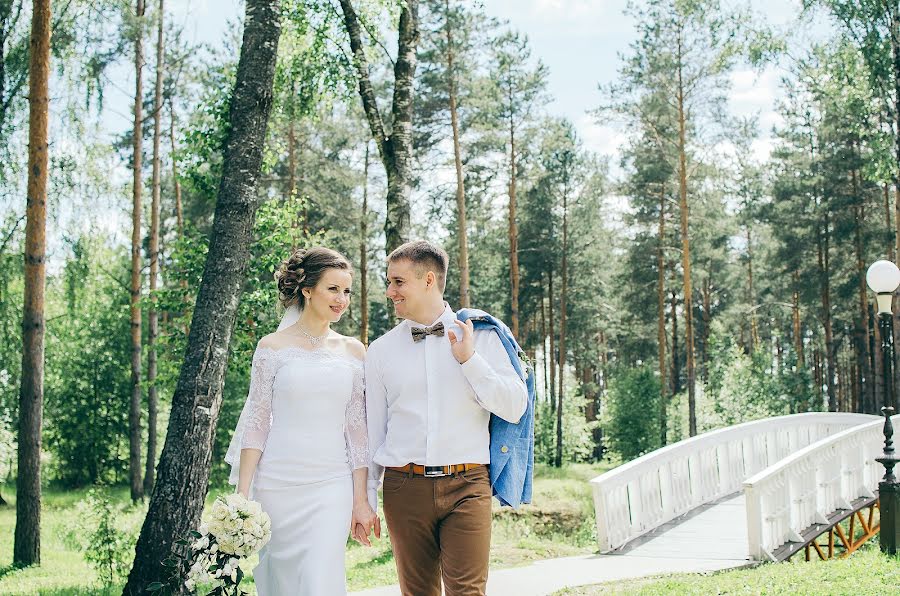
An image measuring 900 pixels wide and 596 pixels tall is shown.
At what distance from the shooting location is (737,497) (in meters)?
13.6

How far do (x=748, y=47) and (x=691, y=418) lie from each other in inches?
409

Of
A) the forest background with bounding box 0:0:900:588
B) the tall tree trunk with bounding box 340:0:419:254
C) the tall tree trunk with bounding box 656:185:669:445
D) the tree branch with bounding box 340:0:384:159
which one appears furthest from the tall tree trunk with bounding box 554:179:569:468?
the tall tree trunk with bounding box 340:0:419:254

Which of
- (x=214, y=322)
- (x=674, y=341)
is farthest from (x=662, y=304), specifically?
(x=214, y=322)

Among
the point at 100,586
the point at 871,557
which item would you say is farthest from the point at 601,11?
the point at 100,586

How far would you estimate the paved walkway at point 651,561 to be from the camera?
7711mm

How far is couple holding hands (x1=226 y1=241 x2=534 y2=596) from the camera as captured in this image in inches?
141

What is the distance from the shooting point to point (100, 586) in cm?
899

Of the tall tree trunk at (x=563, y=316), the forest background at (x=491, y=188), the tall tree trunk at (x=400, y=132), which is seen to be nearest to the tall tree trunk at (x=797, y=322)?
the forest background at (x=491, y=188)

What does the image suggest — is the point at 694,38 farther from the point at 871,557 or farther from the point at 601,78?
the point at 871,557

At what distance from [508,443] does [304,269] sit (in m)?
1.29

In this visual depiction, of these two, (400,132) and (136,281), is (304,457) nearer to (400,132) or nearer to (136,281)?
(400,132)

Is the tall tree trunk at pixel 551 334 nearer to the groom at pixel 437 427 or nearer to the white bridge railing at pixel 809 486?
the white bridge railing at pixel 809 486

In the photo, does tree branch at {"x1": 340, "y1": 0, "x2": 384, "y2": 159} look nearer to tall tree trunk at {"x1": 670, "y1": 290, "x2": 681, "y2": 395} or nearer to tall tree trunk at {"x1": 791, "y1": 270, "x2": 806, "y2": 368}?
tall tree trunk at {"x1": 670, "y1": 290, "x2": 681, "y2": 395}

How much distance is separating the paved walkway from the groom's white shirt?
413 centimetres
